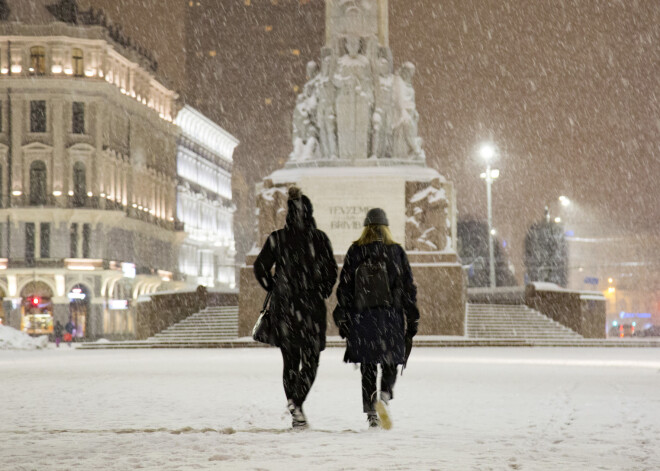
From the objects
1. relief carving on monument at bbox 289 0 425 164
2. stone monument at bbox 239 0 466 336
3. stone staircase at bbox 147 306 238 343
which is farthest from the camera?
stone staircase at bbox 147 306 238 343

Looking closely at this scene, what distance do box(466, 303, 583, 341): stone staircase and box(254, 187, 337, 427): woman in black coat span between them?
2365 centimetres

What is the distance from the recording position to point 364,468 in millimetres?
6512

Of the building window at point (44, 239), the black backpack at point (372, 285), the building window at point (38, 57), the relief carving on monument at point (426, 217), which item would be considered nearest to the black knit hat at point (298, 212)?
the black backpack at point (372, 285)

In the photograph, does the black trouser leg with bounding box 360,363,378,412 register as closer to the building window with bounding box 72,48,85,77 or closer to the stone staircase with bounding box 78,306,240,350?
the stone staircase with bounding box 78,306,240,350

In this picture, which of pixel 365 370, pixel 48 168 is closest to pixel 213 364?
pixel 365 370

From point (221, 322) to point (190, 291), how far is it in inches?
78.1

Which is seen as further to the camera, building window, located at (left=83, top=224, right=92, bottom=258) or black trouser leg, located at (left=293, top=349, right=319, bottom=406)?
building window, located at (left=83, top=224, right=92, bottom=258)

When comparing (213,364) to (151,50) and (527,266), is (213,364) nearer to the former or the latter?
(151,50)

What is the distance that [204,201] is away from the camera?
91062 mm

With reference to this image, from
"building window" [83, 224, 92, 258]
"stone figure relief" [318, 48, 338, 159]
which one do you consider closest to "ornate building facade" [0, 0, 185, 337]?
"building window" [83, 224, 92, 258]

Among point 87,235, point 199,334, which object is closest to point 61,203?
point 87,235

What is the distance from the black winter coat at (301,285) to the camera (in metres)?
8.75

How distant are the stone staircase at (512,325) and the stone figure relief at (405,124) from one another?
5.49 metres

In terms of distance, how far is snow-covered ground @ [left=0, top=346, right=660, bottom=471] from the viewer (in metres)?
6.98
